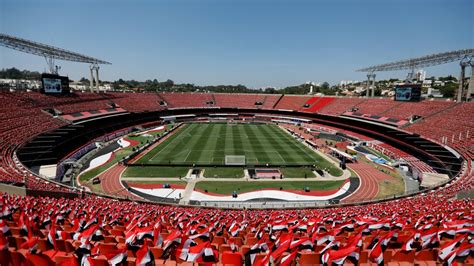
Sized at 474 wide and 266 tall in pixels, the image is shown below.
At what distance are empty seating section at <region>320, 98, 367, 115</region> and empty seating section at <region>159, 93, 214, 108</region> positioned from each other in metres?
39.7

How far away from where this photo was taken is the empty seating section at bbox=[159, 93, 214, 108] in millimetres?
88812

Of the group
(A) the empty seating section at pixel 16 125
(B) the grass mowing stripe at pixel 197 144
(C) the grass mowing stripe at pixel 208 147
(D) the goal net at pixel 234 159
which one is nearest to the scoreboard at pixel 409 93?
→ (D) the goal net at pixel 234 159

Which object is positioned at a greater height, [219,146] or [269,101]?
[269,101]

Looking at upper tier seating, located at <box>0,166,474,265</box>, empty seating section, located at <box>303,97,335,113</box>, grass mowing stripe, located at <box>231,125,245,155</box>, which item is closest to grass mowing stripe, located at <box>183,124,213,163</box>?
grass mowing stripe, located at <box>231,125,245,155</box>

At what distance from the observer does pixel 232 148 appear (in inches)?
1858

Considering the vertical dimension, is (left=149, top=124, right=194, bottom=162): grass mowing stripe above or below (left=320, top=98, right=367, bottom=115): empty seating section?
below

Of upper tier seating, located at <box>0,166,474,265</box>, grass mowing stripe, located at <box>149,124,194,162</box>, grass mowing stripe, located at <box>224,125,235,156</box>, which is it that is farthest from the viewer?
grass mowing stripe, located at <box>224,125,235,156</box>

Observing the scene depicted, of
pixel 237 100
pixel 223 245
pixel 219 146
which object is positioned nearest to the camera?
pixel 223 245

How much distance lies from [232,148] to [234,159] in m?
8.13

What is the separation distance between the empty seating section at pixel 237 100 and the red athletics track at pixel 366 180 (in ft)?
190

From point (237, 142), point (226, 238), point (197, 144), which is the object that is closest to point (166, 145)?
point (197, 144)

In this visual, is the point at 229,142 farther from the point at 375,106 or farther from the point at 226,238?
the point at 226,238

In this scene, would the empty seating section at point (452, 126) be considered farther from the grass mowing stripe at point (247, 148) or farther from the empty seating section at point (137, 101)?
the empty seating section at point (137, 101)

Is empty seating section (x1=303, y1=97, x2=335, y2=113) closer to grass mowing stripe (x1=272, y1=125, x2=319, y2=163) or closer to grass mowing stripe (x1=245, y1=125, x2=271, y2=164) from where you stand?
grass mowing stripe (x1=245, y1=125, x2=271, y2=164)
